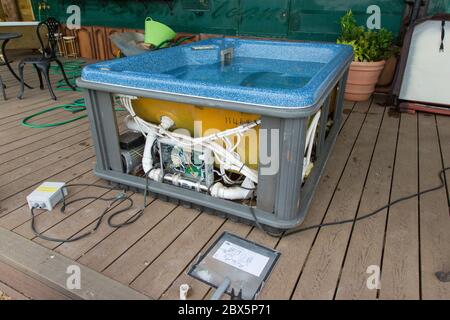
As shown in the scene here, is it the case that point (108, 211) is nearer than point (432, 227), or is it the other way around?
point (432, 227)

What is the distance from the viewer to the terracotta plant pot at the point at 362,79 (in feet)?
10.7

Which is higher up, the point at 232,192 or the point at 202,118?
the point at 202,118

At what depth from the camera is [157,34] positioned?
345 centimetres

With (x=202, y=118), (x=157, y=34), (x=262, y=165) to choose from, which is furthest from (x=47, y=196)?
(x=157, y=34)

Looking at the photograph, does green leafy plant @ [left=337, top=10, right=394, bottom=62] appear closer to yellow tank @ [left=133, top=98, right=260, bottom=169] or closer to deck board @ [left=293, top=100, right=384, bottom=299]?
deck board @ [left=293, top=100, right=384, bottom=299]

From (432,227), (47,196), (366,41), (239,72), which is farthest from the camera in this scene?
(366,41)

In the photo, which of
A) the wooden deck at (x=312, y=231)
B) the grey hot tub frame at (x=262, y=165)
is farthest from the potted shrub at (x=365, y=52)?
the grey hot tub frame at (x=262, y=165)

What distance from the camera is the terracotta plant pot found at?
3.26m

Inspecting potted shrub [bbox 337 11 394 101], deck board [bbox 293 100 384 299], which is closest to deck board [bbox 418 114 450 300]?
deck board [bbox 293 100 384 299]

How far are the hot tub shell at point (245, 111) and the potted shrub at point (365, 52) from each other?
4.17ft

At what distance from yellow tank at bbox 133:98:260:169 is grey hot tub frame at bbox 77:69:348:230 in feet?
0.77

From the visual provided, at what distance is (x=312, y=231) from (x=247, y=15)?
3496 millimetres

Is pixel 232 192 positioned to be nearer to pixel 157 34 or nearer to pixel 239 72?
pixel 239 72
